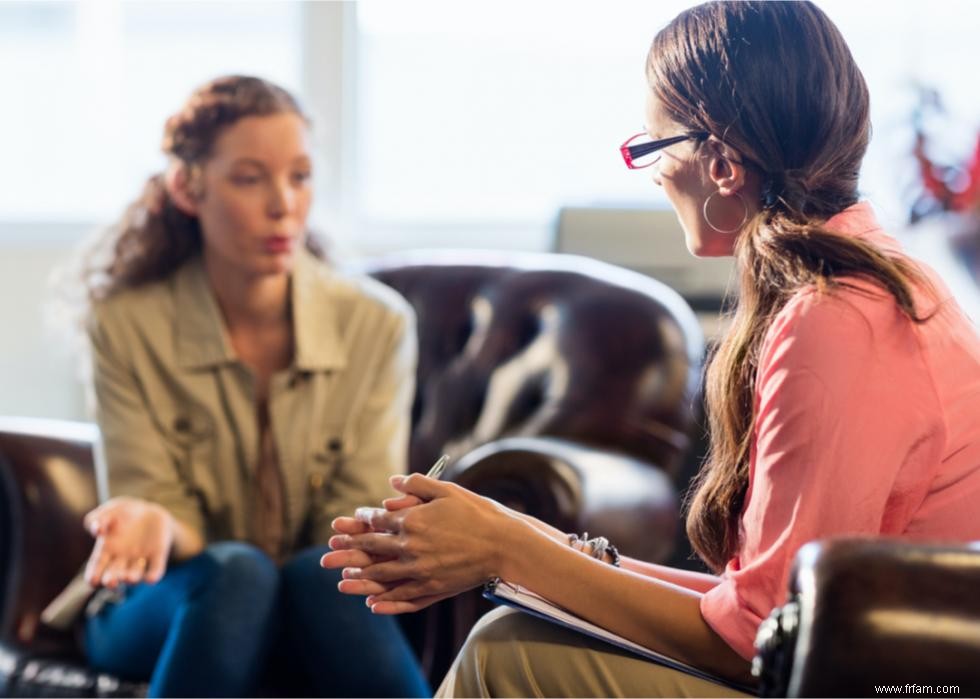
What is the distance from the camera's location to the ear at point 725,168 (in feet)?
4.06

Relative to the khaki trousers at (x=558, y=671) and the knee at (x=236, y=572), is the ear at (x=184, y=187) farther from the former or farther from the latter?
the khaki trousers at (x=558, y=671)

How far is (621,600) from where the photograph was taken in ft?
4.04

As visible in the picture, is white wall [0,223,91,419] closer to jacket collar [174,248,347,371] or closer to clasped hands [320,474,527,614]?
jacket collar [174,248,347,371]

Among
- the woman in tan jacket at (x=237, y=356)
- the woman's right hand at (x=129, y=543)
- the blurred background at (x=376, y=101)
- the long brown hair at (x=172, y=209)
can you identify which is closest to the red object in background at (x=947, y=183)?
the blurred background at (x=376, y=101)

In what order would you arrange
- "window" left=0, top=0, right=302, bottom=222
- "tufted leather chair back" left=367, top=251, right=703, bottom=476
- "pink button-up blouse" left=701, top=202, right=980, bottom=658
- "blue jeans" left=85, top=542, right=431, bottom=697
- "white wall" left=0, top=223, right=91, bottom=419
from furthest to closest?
1. "window" left=0, top=0, right=302, bottom=222
2. "white wall" left=0, top=223, right=91, bottom=419
3. "tufted leather chair back" left=367, top=251, right=703, bottom=476
4. "blue jeans" left=85, top=542, right=431, bottom=697
5. "pink button-up blouse" left=701, top=202, right=980, bottom=658

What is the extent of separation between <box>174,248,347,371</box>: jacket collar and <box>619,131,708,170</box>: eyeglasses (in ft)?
3.37

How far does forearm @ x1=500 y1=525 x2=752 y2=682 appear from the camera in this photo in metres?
1.22

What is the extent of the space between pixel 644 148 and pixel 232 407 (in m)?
1.14

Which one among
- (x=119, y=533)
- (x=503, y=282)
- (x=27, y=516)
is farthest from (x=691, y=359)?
(x=27, y=516)

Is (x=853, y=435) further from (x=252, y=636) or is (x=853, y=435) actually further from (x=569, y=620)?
(x=252, y=636)

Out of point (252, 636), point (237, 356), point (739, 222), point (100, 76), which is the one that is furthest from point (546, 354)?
point (100, 76)

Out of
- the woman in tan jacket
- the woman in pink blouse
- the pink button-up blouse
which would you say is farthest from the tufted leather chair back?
the pink button-up blouse

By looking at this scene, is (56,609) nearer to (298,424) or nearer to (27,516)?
(27,516)

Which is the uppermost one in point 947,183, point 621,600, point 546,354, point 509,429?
point 947,183
